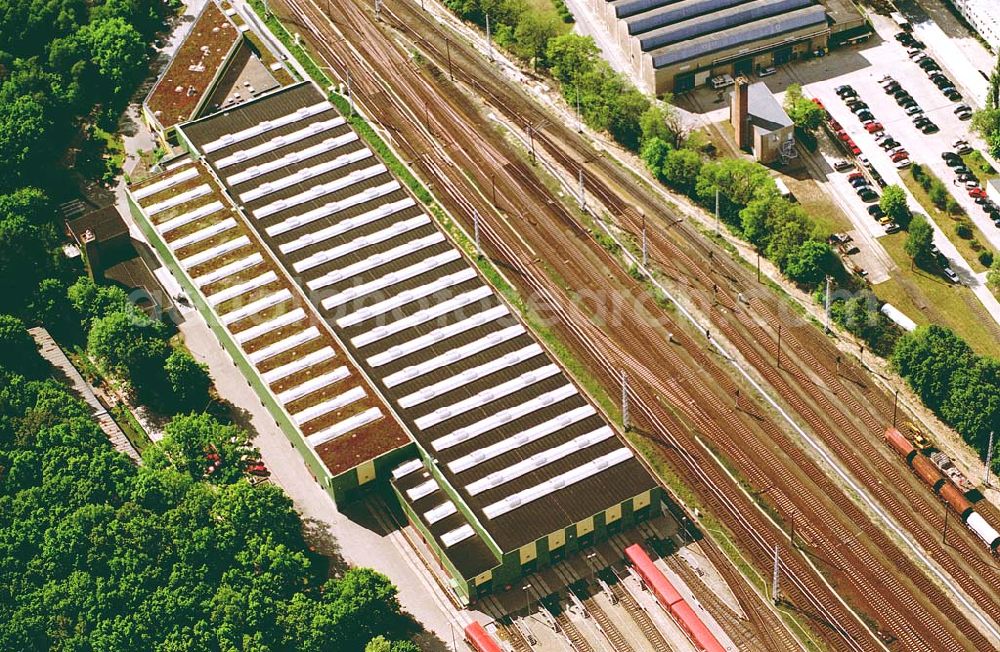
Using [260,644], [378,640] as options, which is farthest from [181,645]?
[378,640]

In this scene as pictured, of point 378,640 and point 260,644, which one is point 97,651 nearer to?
point 260,644

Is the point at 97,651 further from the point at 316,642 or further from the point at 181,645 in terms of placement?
the point at 316,642

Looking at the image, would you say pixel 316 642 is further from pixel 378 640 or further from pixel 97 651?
pixel 97 651

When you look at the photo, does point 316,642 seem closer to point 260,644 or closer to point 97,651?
point 260,644

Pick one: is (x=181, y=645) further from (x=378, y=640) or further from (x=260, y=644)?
(x=378, y=640)

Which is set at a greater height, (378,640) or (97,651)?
(97,651)

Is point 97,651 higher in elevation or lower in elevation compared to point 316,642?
higher

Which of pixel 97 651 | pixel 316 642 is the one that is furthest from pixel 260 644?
pixel 97 651
